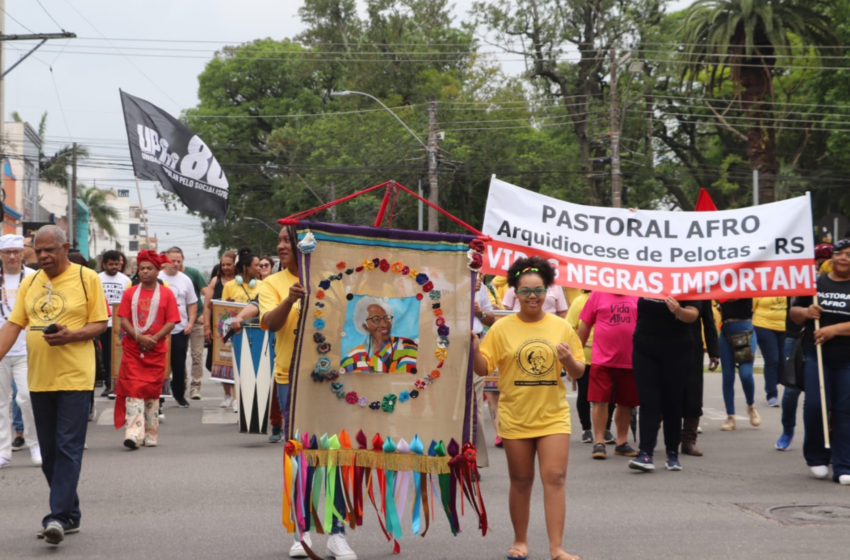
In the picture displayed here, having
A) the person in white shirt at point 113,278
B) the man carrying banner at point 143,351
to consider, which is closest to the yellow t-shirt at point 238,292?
the person in white shirt at point 113,278

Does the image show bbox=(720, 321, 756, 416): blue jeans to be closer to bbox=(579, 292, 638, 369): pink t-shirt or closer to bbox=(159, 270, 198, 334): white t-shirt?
bbox=(579, 292, 638, 369): pink t-shirt

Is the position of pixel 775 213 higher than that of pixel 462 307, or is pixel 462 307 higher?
pixel 775 213

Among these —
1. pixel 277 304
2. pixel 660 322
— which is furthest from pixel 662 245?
pixel 277 304

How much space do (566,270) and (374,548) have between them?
277 centimetres

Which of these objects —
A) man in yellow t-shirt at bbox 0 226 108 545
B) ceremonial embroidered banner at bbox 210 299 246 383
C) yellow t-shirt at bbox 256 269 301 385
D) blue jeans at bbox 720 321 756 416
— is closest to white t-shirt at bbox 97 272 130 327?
ceremonial embroidered banner at bbox 210 299 246 383

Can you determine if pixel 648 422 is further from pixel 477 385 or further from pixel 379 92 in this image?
pixel 379 92

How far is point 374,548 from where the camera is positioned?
6.47 m

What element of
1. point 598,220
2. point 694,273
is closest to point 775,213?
point 694,273

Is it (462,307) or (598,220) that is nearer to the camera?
(462,307)

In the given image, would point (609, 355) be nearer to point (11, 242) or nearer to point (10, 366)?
point (11, 242)

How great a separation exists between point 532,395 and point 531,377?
99 mm

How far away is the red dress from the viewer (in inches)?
414

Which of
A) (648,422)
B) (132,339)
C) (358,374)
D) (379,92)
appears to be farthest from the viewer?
(379,92)

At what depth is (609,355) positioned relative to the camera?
9.89 meters
